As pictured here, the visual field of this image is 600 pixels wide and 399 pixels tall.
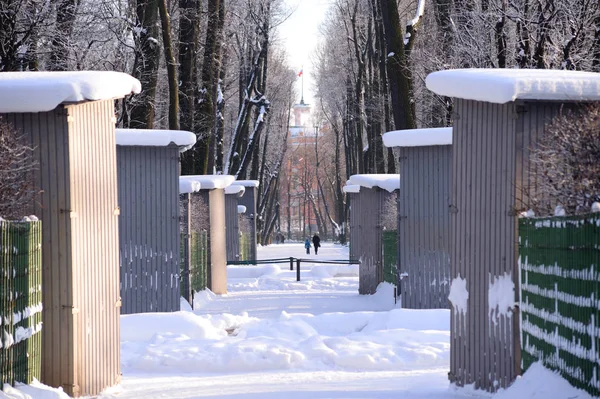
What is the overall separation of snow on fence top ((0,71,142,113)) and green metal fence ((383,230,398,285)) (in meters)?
13.8

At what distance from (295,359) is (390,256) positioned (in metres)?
11.0

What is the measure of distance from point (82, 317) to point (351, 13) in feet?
125

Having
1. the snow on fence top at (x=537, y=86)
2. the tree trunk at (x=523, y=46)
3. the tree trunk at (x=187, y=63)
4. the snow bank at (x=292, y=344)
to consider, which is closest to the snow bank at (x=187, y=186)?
the snow bank at (x=292, y=344)

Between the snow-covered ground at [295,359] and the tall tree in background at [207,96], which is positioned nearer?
the snow-covered ground at [295,359]

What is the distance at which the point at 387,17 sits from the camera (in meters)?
24.6

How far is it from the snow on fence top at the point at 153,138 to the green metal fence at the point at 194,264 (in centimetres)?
353

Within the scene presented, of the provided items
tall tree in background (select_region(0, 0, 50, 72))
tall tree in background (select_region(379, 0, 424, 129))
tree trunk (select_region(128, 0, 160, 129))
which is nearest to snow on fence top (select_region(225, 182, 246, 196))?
tree trunk (select_region(128, 0, 160, 129))

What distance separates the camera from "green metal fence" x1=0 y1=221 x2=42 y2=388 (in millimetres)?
9141

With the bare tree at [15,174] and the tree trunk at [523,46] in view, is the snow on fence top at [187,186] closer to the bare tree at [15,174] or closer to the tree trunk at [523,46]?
the tree trunk at [523,46]

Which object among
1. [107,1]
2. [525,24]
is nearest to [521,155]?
[525,24]

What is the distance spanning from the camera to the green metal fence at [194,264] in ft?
77.0

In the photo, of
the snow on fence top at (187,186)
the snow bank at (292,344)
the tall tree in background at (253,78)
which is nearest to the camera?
the snow bank at (292,344)

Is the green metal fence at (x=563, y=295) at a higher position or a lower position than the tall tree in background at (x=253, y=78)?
lower

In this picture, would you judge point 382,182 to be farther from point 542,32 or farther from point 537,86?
point 537,86
